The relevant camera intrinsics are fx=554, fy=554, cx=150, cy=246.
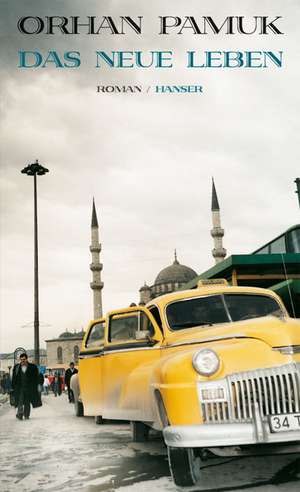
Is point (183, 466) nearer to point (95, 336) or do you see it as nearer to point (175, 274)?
point (95, 336)

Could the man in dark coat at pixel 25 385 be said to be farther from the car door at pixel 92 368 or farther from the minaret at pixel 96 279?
the minaret at pixel 96 279

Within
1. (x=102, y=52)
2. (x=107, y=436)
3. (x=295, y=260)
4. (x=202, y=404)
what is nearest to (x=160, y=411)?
(x=202, y=404)

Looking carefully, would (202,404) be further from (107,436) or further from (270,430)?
(107,436)

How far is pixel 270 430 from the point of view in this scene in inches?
149

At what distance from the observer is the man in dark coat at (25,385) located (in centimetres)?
1222

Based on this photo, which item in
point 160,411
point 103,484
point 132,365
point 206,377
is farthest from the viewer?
point 132,365

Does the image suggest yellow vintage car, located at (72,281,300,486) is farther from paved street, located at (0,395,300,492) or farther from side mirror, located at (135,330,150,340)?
paved street, located at (0,395,300,492)

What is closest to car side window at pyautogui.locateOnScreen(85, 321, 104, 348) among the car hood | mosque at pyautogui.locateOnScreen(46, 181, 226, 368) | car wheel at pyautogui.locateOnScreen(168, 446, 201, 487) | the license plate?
the car hood

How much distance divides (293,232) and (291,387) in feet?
77.6

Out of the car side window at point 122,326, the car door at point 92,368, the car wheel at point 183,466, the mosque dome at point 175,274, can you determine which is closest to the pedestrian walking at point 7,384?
the car door at point 92,368

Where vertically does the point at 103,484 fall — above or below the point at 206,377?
below

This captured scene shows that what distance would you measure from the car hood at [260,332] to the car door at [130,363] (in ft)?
1.88

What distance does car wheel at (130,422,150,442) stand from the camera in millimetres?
6918

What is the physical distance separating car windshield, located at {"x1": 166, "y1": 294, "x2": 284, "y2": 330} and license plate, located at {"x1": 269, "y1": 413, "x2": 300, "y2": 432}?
1875 mm
